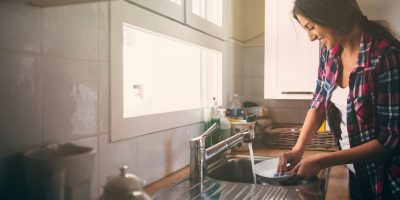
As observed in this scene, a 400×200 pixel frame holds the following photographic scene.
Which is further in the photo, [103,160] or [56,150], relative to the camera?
[103,160]

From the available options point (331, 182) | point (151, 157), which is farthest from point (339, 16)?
point (151, 157)

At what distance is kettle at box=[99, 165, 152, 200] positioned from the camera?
0.67 meters

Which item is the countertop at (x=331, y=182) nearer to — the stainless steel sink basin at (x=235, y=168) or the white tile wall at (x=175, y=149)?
the white tile wall at (x=175, y=149)

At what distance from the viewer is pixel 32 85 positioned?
2.76ft

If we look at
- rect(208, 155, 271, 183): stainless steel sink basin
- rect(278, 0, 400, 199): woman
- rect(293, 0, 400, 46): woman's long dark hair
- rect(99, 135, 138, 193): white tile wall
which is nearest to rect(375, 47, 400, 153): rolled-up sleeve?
rect(278, 0, 400, 199): woman

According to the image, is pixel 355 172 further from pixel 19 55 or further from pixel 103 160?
pixel 19 55

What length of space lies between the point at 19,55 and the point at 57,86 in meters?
0.13

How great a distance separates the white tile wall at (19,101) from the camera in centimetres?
77

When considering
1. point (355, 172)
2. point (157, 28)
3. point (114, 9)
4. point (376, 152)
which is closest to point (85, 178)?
point (114, 9)

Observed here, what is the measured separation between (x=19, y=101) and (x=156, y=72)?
33.3 inches

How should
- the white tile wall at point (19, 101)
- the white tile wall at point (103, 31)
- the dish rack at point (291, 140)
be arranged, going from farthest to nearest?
the dish rack at point (291, 140) < the white tile wall at point (103, 31) < the white tile wall at point (19, 101)

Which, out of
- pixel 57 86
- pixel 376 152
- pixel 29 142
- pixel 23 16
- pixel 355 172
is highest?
→ pixel 23 16

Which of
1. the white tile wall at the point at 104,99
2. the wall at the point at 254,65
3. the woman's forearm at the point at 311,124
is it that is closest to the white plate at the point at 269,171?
the woman's forearm at the point at 311,124

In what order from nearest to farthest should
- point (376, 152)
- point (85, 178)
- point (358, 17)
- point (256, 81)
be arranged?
point (85, 178)
point (376, 152)
point (358, 17)
point (256, 81)
